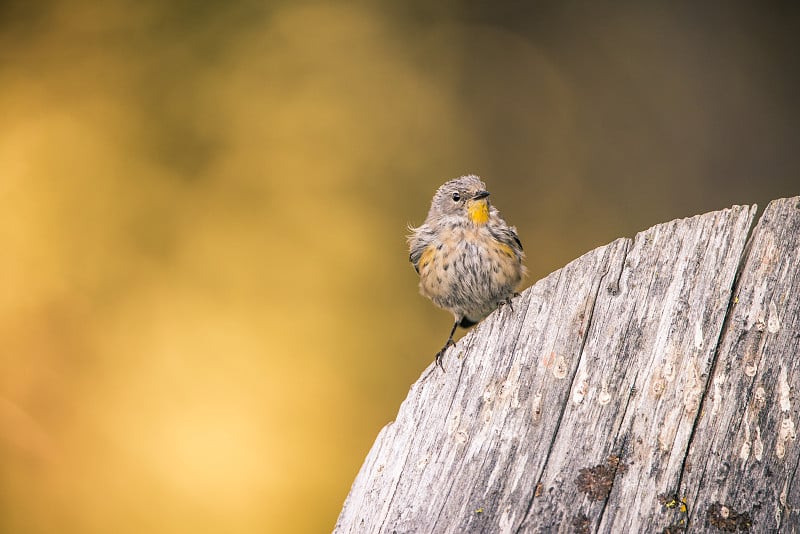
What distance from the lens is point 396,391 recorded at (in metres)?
4.84

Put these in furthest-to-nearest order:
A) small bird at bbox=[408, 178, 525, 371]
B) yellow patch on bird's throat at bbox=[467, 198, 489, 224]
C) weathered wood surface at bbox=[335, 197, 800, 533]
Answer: yellow patch on bird's throat at bbox=[467, 198, 489, 224] < small bird at bbox=[408, 178, 525, 371] < weathered wood surface at bbox=[335, 197, 800, 533]

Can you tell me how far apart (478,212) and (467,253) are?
266 mm

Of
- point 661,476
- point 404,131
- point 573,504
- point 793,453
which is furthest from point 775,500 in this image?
point 404,131

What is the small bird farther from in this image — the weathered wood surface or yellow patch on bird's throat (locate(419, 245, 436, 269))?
the weathered wood surface

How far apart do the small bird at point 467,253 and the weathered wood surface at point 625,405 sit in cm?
175

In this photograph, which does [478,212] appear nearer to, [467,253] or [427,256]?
[467,253]

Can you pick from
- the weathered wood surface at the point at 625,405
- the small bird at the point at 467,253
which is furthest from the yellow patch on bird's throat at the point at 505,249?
the weathered wood surface at the point at 625,405

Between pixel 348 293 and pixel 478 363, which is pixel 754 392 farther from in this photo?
pixel 348 293

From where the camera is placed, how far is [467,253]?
405 cm

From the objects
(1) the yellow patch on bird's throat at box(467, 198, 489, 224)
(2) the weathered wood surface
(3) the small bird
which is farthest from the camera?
(1) the yellow patch on bird's throat at box(467, 198, 489, 224)

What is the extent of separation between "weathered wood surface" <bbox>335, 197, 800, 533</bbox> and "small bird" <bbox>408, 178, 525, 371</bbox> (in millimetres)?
1748

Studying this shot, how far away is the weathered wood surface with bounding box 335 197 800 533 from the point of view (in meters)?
1.88

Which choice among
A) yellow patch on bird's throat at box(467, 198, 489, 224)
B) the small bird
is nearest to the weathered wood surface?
the small bird

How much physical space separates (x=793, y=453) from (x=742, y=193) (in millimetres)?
3368
